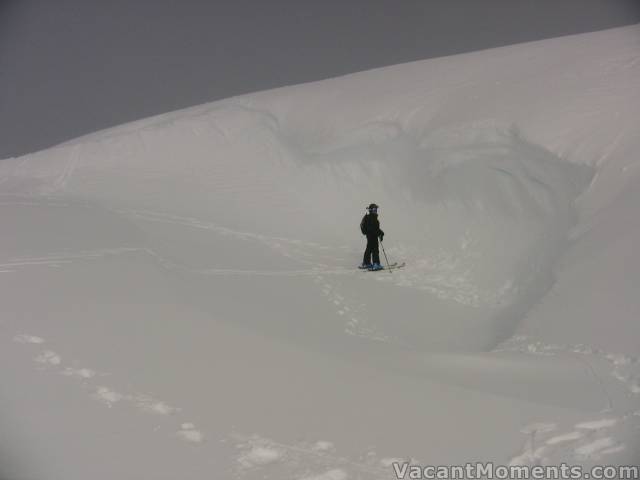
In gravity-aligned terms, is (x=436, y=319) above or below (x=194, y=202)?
below

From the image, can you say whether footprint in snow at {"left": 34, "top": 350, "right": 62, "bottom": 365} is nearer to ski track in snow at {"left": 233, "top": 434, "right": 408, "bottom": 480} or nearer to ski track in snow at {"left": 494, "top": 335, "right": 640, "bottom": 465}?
ski track in snow at {"left": 233, "top": 434, "right": 408, "bottom": 480}

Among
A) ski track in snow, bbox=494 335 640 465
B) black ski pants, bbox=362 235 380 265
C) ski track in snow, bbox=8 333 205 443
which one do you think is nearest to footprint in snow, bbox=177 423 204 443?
ski track in snow, bbox=8 333 205 443

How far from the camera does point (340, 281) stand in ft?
27.3

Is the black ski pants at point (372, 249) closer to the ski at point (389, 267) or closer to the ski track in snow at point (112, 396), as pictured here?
the ski at point (389, 267)

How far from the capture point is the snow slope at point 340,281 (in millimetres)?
3570

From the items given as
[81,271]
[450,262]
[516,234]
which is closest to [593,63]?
[516,234]

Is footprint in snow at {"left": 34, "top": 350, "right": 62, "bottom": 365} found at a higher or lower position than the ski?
lower

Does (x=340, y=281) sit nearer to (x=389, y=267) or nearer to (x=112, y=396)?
(x=389, y=267)

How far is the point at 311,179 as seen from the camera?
1244cm

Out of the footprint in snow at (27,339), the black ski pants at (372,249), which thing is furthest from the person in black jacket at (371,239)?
the footprint in snow at (27,339)

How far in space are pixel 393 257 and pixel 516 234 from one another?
223cm

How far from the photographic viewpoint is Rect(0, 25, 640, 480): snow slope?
357 centimetres

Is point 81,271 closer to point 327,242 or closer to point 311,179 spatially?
point 327,242

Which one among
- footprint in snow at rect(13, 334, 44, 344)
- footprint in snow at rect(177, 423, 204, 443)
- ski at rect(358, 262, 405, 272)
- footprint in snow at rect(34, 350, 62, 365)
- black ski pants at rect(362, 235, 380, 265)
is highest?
black ski pants at rect(362, 235, 380, 265)
